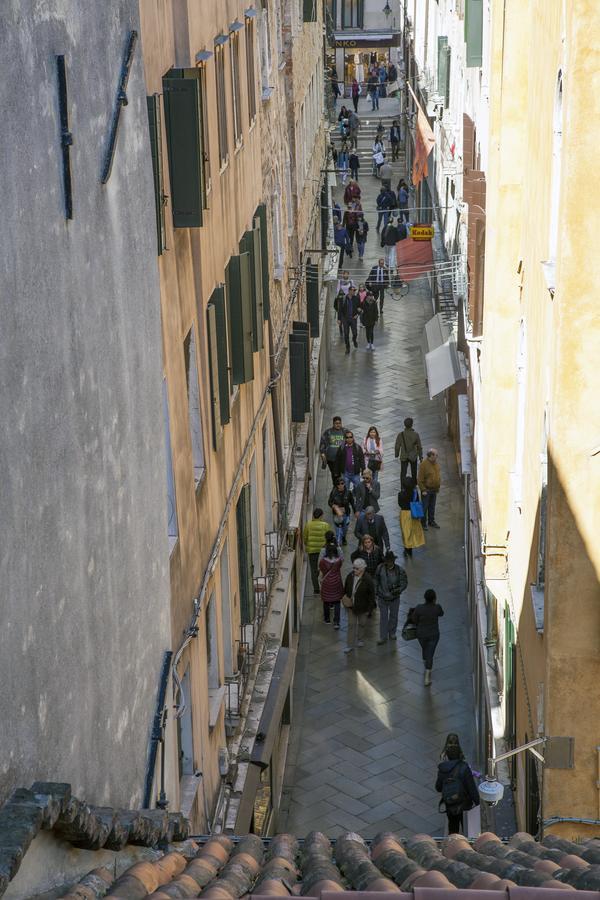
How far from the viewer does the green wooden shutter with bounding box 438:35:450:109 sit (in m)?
30.8

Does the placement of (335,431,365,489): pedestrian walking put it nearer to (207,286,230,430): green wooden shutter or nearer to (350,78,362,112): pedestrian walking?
(207,286,230,430): green wooden shutter

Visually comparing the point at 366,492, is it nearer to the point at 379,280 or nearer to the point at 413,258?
the point at 413,258

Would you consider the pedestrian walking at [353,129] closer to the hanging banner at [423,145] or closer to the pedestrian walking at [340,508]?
the hanging banner at [423,145]

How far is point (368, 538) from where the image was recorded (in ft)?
66.0

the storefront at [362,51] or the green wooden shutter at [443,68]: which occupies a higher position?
the storefront at [362,51]

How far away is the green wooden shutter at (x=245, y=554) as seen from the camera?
15.0 meters

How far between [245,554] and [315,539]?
637cm

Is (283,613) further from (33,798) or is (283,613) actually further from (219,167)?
(33,798)

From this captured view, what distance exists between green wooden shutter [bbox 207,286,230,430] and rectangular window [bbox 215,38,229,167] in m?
1.59

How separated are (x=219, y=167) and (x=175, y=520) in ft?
13.9

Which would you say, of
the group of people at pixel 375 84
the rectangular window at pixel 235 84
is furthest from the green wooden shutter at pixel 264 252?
the group of people at pixel 375 84

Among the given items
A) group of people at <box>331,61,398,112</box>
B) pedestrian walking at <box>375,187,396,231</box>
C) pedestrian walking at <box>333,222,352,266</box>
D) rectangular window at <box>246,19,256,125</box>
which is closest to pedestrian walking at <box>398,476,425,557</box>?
rectangular window at <box>246,19,256,125</box>

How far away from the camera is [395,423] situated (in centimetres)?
2898

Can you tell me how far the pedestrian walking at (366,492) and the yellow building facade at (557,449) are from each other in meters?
7.25
